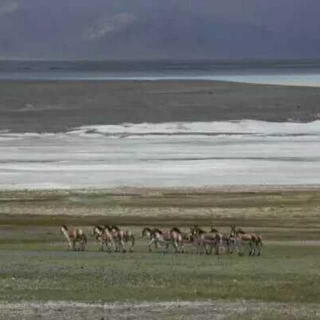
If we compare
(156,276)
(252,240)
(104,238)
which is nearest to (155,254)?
(104,238)

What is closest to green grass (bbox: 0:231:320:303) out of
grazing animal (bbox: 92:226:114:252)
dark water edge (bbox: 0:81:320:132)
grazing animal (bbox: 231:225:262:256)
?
grazing animal (bbox: 231:225:262:256)

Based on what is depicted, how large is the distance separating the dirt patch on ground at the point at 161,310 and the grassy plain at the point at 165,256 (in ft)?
0.15

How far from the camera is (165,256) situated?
22.1 metres

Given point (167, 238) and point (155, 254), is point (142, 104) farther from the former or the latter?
point (155, 254)

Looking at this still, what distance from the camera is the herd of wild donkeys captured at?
2266 centimetres

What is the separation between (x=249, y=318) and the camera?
1575 centimetres

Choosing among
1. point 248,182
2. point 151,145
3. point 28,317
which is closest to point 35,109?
point 151,145

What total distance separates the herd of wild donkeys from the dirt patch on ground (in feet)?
19.0

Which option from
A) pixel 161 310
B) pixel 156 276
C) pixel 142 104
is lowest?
pixel 161 310

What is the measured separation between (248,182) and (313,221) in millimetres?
7619

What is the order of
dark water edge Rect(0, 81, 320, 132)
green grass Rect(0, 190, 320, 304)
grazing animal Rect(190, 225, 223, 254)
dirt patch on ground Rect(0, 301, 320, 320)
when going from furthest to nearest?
dark water edge Rect(0, 81, 320, 132)
grazing animal Rect(190, 225, 223, 254)
green grass Rect(0, 190, 320, 304)
dirt patch on ground Rect(0, 301, 320, 320)

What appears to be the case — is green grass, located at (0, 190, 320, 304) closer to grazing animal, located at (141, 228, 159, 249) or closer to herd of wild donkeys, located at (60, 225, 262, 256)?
grazing animal, located at (141, 228, 159, 249)

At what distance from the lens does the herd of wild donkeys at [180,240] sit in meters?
22.7

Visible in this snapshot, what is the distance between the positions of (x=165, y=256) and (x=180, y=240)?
1.10 metres
